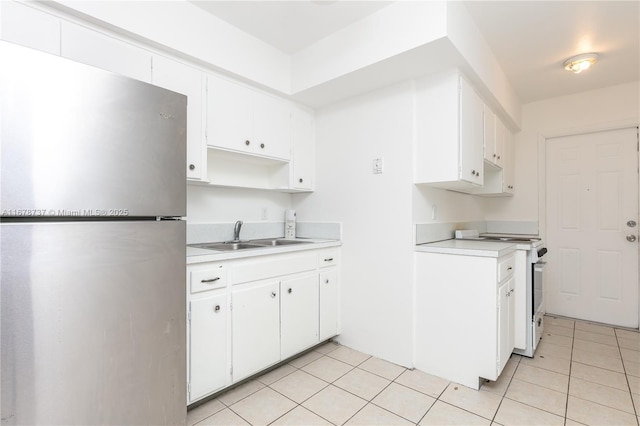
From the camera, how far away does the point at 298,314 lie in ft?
7.68

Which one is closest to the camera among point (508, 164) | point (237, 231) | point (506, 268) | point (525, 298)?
point (506, 268)

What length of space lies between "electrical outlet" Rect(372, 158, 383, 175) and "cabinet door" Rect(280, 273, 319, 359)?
0.96m

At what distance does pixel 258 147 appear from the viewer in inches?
98.3

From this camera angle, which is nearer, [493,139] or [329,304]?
[329,304]

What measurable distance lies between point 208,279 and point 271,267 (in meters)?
0.47

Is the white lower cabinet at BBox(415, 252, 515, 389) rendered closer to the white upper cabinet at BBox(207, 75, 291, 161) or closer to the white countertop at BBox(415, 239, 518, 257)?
the white countertop at BBox(415, 239, 518, 257)

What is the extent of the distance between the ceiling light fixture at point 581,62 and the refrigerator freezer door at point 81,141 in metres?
3.19

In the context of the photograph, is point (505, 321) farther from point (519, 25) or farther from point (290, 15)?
point (290, 15)

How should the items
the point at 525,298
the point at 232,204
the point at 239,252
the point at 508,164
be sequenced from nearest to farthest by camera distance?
the point at 239,252 < the point at 525,298 < the point at 232,204 < the point at 508,164

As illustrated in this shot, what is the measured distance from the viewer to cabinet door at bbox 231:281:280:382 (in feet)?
6.35

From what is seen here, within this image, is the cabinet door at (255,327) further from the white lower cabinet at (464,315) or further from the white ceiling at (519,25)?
the white ceiling at (519,25)

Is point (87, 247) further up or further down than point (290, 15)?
further down

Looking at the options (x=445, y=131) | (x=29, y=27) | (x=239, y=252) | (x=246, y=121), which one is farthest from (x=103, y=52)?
(x=445, y=131)

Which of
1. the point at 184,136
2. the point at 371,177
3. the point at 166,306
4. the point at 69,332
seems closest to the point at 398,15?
the point at 371,177
